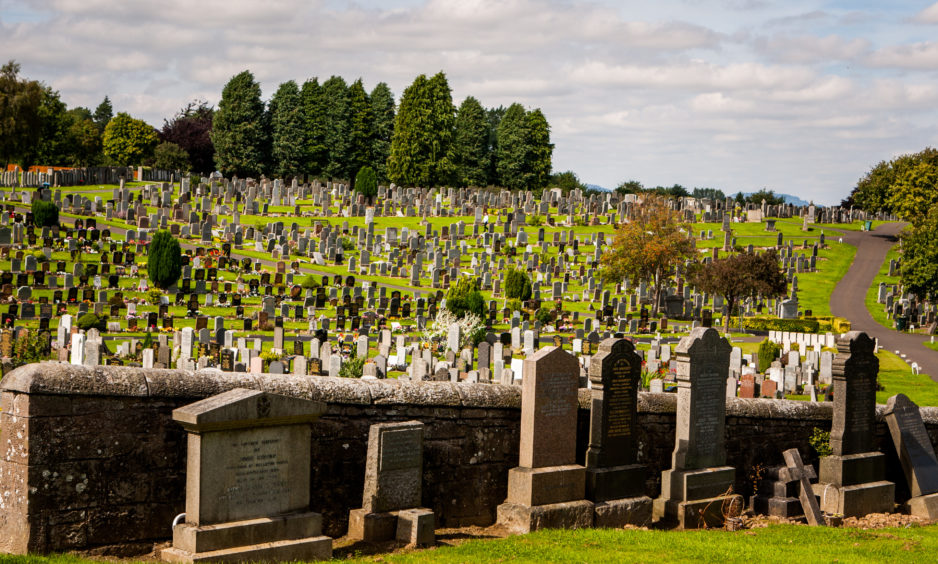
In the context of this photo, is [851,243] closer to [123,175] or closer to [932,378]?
[932,378]

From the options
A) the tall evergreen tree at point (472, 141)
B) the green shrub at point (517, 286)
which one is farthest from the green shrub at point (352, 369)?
the tall evergreen tree at point (472, 141)

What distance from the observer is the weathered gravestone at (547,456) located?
442 inches

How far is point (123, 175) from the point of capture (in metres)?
69.2

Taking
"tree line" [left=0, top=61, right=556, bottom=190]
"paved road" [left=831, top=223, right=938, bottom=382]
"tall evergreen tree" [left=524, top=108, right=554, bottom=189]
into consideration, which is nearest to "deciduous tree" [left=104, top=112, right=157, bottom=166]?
"tree line" [left=0, top=61, right=556, bottom=190]

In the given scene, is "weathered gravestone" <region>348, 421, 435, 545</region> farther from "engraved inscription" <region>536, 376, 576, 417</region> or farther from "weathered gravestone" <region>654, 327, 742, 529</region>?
"weathered gravestone" <region>654, 327, 742, 529</region>

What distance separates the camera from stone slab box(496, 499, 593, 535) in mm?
11125

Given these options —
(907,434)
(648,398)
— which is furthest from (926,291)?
(648,398)

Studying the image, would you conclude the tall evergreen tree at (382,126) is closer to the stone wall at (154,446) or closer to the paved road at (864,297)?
the paved road at (864,297)

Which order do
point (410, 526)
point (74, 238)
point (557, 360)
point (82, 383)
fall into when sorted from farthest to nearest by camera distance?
point (74, 238)
point (557, 360)
point (410, 526)
point (82, 383)

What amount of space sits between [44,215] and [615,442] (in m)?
36.1


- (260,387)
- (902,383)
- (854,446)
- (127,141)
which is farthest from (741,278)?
(127,141)

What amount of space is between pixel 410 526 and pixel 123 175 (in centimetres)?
6405

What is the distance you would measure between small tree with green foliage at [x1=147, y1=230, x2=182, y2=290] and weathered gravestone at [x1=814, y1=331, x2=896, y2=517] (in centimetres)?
2805

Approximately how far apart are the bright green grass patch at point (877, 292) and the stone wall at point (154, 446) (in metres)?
40.4
